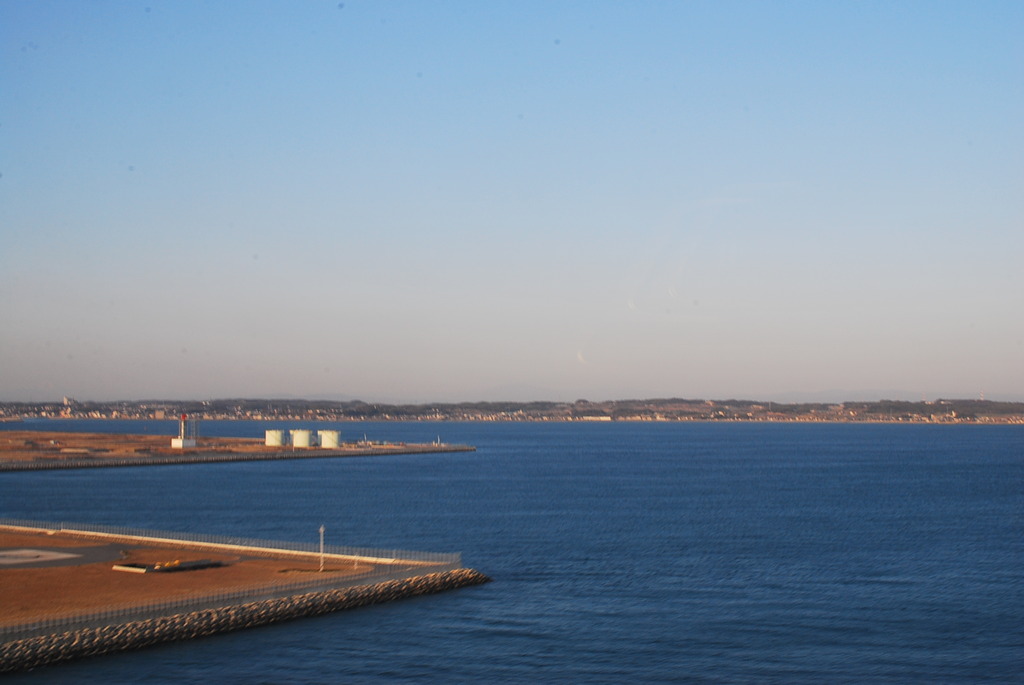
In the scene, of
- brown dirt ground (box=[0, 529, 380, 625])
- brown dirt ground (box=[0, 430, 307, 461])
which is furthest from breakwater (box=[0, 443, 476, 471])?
brown dirt ground (box=[0, 529, 380, 625])

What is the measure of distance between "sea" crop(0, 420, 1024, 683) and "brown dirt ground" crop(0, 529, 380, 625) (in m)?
3.56

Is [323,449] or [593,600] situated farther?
[323,449]

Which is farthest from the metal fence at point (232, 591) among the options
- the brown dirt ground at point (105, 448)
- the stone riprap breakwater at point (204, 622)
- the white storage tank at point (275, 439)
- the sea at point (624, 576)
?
the white storage tank at point (275, 439)

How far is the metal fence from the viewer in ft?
111

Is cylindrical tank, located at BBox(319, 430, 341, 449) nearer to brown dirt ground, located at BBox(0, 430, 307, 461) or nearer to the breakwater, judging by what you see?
the breakwater

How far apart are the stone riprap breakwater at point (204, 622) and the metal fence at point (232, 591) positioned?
383 mm

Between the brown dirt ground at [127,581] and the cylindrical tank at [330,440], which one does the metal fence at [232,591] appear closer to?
the brown dirt ground at [127,581]

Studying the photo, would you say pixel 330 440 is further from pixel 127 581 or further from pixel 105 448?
pixel 127 581

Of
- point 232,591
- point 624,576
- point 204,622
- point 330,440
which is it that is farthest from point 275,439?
point 204,622

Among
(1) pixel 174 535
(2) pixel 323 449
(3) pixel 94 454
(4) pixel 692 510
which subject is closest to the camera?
(1) pixel 174 535

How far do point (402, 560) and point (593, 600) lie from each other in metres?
9.17

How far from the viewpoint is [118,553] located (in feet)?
165

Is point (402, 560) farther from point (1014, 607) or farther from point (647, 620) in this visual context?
point (1014, 607)

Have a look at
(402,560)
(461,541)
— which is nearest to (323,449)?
(461,541)
